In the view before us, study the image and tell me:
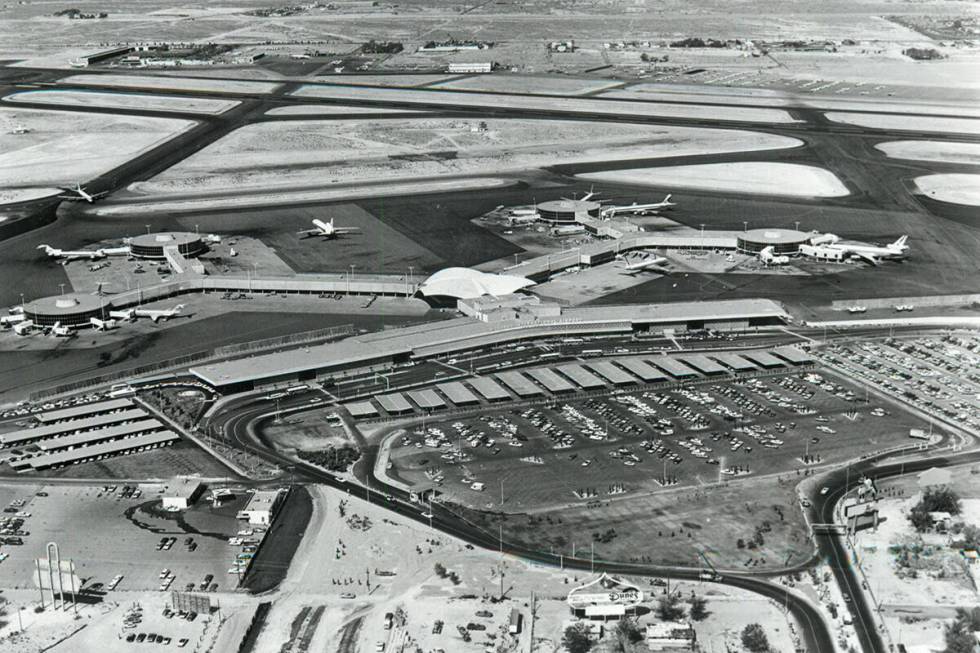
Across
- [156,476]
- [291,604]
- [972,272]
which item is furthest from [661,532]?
[972,272]

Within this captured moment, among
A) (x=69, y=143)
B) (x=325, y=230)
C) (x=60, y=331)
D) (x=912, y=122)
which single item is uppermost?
(x=912, y=122)

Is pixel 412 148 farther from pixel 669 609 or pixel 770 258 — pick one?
pixel 669 609

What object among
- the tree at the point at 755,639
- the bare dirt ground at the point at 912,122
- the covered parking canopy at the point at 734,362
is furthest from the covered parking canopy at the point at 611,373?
the bare dirt ground at the point at 912,122

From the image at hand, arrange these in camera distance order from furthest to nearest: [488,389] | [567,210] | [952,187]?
[952,187] → [567,210] → [488,389]

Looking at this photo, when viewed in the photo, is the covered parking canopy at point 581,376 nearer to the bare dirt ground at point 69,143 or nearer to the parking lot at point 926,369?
the parking lot at point 926,369

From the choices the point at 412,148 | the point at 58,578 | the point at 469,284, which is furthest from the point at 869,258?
the point at 58,578

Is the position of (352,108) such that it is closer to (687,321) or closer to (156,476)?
(687,321)
